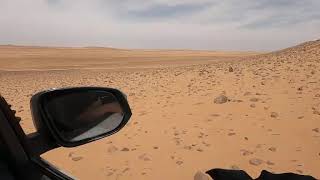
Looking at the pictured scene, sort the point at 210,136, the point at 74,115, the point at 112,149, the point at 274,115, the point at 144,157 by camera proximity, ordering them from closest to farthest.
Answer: the point at 74,115 → the point at 144,157 → the point at 112,149 → the point at 210,136 → the point at 274,115

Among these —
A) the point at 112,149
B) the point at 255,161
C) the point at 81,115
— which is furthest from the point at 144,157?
the point at 81,115

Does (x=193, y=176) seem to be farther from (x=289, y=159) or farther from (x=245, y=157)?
(x=289, y=159)

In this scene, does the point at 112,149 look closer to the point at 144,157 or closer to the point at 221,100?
the point at 144,157

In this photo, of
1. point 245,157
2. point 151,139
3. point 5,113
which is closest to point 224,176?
point 5,113

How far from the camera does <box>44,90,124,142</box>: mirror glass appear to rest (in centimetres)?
116

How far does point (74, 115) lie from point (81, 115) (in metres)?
0.03

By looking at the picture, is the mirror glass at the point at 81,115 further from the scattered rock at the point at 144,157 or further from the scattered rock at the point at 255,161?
the scattered rock at the point at 144,157

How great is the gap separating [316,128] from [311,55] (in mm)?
8397

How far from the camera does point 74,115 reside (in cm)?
119

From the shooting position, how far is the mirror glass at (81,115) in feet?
3.79

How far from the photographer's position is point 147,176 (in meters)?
4.88

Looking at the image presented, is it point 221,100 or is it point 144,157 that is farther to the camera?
point 221,100

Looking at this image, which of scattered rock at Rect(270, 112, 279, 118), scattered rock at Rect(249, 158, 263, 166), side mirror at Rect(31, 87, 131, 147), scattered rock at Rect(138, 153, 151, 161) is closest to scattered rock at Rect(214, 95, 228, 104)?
scattered rock at Rect(270, 112, 279, 118)

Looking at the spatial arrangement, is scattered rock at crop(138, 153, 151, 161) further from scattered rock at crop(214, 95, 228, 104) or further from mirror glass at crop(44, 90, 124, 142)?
mirror glass at crop(44, 90, 124, 142)
